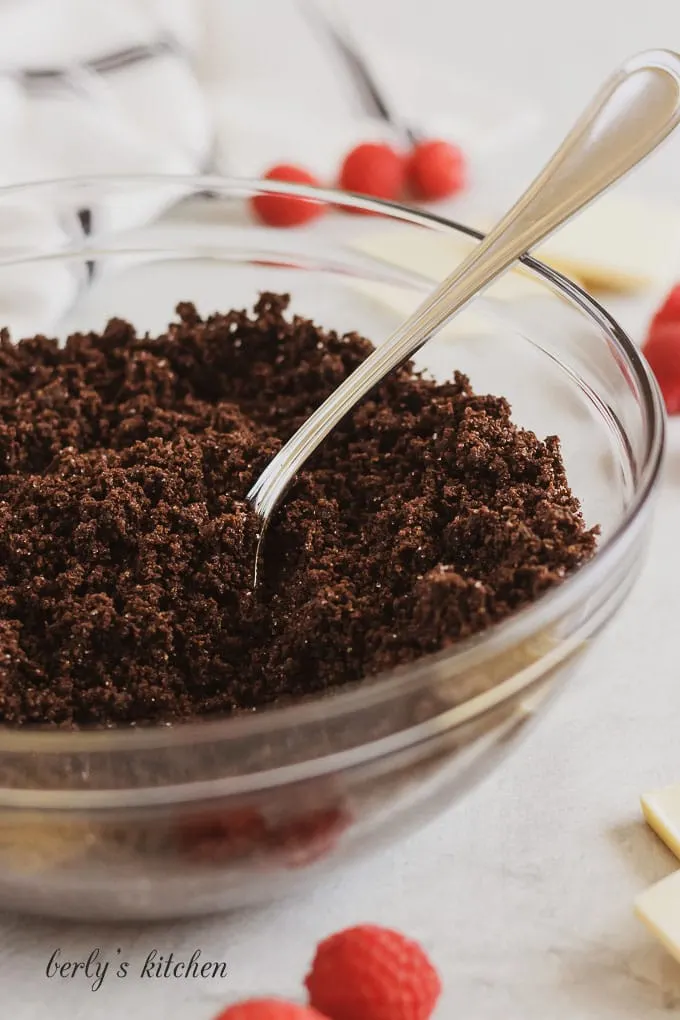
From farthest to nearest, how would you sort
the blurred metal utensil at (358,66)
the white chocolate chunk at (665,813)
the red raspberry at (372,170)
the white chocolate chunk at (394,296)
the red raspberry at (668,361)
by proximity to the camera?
the blurred metal utensil at (358,66), the red raspberry at (372,170), the red raspberry at (668,361), the white chocolate chunk at (394,296), the white chocolate chunk at (665,813)

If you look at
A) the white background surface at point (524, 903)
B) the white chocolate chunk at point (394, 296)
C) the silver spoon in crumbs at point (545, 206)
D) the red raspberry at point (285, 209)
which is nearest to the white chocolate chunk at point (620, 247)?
the white chocolate chunk at point (394, 296)

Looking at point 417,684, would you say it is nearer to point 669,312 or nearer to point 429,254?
point 429,254

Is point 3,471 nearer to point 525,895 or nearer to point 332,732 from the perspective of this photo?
point 332,732

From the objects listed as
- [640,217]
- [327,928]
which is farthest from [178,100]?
[327,928]

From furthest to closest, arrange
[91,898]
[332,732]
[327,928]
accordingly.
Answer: [327,928] < [91,898] < [332,732]

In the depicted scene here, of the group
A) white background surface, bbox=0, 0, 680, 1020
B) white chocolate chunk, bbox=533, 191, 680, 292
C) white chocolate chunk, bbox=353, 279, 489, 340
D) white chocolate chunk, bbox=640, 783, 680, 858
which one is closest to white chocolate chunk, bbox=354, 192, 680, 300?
white chocolate chunk, bbox=533, 191, 680, 292

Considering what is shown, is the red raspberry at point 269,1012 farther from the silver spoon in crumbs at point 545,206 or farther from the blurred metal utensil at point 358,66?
the blurred metal utensil at point 358,66

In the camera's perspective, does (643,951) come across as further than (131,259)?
No
